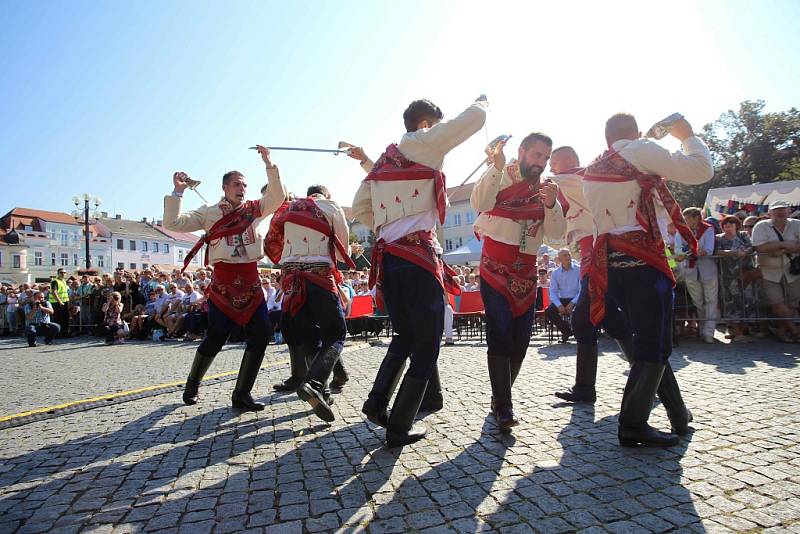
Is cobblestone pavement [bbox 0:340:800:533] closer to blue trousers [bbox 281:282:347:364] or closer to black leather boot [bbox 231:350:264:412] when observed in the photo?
black leather boot [bbox 231:350:264:412]

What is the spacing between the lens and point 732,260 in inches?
315

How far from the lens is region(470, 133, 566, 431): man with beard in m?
3.63

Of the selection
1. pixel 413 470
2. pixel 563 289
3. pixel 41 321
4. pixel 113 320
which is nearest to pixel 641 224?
pixel 413 470

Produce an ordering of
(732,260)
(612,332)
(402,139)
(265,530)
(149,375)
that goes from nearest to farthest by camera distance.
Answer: (265,530) < (402,139) < (612,332) < (149,375) < (732,260)

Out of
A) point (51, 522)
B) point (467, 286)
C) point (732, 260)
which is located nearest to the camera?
point (51, 522)

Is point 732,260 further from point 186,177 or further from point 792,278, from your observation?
point 186,177

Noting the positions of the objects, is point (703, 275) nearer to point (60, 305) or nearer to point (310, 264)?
point (310, 264)

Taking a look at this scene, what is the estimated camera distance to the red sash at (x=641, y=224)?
10.5 ft

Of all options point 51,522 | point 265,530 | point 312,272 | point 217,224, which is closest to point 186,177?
point 217,224

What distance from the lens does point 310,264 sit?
4.61 m

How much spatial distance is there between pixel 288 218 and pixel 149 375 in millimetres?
4056

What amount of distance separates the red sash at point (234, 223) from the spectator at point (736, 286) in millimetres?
6915

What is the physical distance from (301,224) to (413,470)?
97.4 inches

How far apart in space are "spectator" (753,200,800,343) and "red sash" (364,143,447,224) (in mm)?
6602
